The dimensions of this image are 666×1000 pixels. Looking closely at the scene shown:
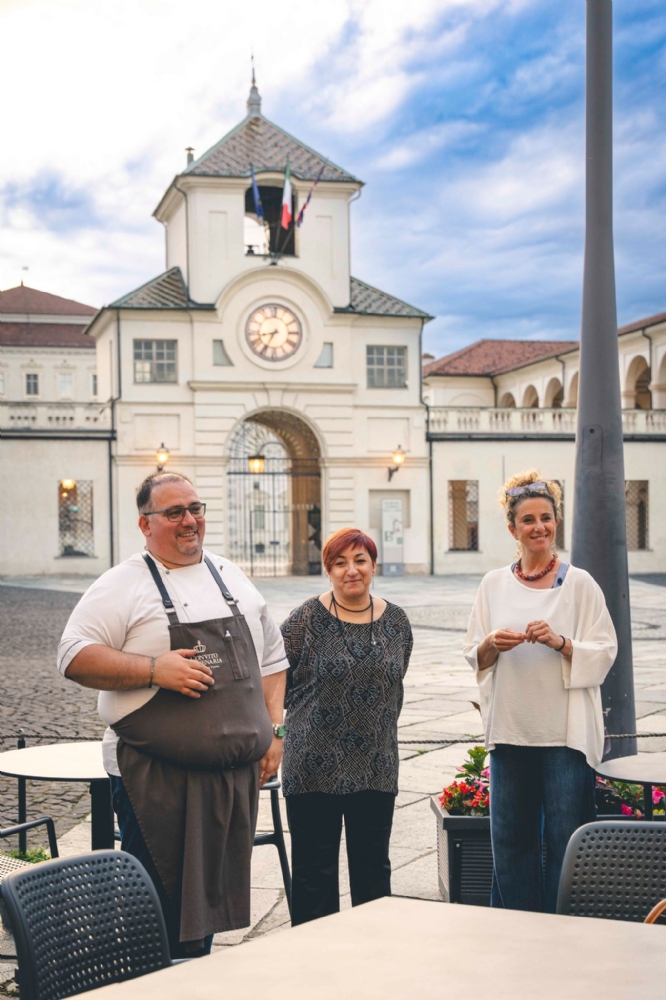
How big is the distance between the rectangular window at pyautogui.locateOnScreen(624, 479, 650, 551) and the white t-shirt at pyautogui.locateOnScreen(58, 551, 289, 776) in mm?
32480

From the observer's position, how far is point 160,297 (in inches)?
1259

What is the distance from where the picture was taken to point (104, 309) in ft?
105

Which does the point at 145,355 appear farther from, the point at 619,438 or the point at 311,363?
the point at 619,438

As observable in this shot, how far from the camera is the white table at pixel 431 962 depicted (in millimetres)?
2262

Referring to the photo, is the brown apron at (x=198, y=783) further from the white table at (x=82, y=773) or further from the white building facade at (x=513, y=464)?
the white building facade at (x=513, y=464)

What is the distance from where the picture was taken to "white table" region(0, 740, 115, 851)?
4363mm

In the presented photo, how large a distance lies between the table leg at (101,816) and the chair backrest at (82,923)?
1686mm

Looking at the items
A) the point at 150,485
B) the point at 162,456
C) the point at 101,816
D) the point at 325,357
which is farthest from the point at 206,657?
the point at 325,357

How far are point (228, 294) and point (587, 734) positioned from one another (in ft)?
94.2

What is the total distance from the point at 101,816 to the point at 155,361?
28.1m

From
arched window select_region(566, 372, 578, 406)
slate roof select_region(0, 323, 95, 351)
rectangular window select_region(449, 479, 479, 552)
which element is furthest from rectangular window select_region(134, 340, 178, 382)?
slate roof select_region(0, 323, 95, 351)

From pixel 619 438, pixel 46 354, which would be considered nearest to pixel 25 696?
pixel 619 438

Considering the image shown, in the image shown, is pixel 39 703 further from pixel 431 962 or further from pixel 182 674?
pixel 431 962

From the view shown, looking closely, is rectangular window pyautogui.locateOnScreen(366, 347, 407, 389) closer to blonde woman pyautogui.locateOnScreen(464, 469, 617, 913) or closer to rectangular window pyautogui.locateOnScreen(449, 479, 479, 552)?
rectangular window pyautogui.locateOnScreen(449, 479, 479, 552)
